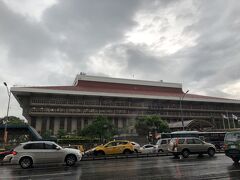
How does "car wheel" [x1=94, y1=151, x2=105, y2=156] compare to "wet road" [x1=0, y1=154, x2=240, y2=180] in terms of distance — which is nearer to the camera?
"wet road" [x1=0, y1=154, x2=240, y2=180]

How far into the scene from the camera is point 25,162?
1480 centimetres

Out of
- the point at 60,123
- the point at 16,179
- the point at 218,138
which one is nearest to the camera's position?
the point at 16,179

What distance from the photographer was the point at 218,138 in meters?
39.2

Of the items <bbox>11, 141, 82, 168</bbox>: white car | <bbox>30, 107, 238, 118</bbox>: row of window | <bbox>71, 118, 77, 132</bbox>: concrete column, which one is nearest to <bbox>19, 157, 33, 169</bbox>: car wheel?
<bbox>11, 141, 82, 168</bbox>: white car

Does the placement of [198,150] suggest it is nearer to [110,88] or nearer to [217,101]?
[110,88]

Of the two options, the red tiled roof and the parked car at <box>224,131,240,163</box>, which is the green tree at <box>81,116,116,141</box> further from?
the parked car at <box>224,131,240,163</box>

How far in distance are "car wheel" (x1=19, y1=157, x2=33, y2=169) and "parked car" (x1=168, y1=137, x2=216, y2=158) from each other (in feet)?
35.3

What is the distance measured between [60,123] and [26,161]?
2187 inches

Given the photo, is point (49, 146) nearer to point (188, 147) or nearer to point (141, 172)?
Result: point (141, 172)

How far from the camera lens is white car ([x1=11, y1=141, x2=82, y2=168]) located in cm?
1484

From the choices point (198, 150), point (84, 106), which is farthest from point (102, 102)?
point (198, 150)

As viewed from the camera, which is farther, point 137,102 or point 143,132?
point 137,102

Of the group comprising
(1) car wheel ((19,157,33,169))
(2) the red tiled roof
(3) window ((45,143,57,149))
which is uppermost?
(2) the red tiled roof

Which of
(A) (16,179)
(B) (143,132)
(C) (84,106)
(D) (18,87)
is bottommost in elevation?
(A) (16,179)
